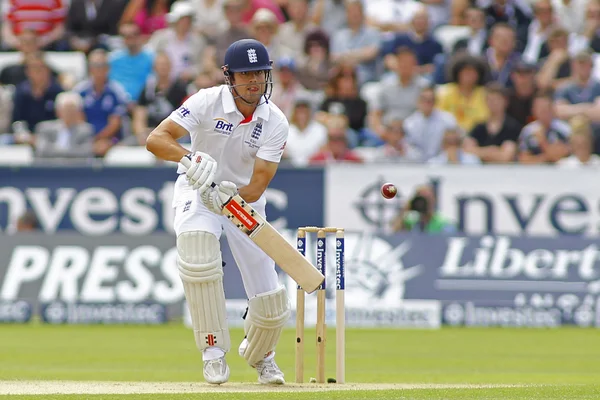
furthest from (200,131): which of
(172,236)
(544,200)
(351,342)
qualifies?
(544,200)

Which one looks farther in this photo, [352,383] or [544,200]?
[544,200]

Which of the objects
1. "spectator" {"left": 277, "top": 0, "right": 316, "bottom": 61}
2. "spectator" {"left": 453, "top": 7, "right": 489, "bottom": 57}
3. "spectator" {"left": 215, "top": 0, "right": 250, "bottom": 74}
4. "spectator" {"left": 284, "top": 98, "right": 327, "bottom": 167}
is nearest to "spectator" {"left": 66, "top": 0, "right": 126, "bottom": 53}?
"spectator" {"left": 215, "top": 0, "right": 250, "bottom": 74}

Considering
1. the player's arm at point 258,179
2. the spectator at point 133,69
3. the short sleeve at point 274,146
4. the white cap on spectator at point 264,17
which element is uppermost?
the white cap on spectator at point 264,17

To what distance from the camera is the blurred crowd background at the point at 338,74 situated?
14.6m

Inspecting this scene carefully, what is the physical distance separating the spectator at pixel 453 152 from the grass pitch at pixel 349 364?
7.66 feet

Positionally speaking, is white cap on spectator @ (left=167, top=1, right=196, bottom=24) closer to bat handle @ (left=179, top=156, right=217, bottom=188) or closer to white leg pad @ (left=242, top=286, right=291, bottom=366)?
white leg pad @ (left=242, top=286, right=291, bottom=366)

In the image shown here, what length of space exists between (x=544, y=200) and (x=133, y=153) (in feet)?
15.6

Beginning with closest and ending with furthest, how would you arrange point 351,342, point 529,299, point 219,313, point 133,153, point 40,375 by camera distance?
point 219,313 → point 40,375 → point 351,342 → point 529,299 → point 133,153

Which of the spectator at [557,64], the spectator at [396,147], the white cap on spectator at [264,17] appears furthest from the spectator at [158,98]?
the spectator at [557,64]

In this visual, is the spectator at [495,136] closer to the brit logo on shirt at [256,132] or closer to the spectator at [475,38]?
the spectator at [475,38]

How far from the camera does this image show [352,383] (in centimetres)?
738

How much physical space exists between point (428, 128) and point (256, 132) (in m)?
7.84

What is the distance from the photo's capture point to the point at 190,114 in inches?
274

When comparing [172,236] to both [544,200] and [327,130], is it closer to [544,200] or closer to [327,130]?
[327,130]
